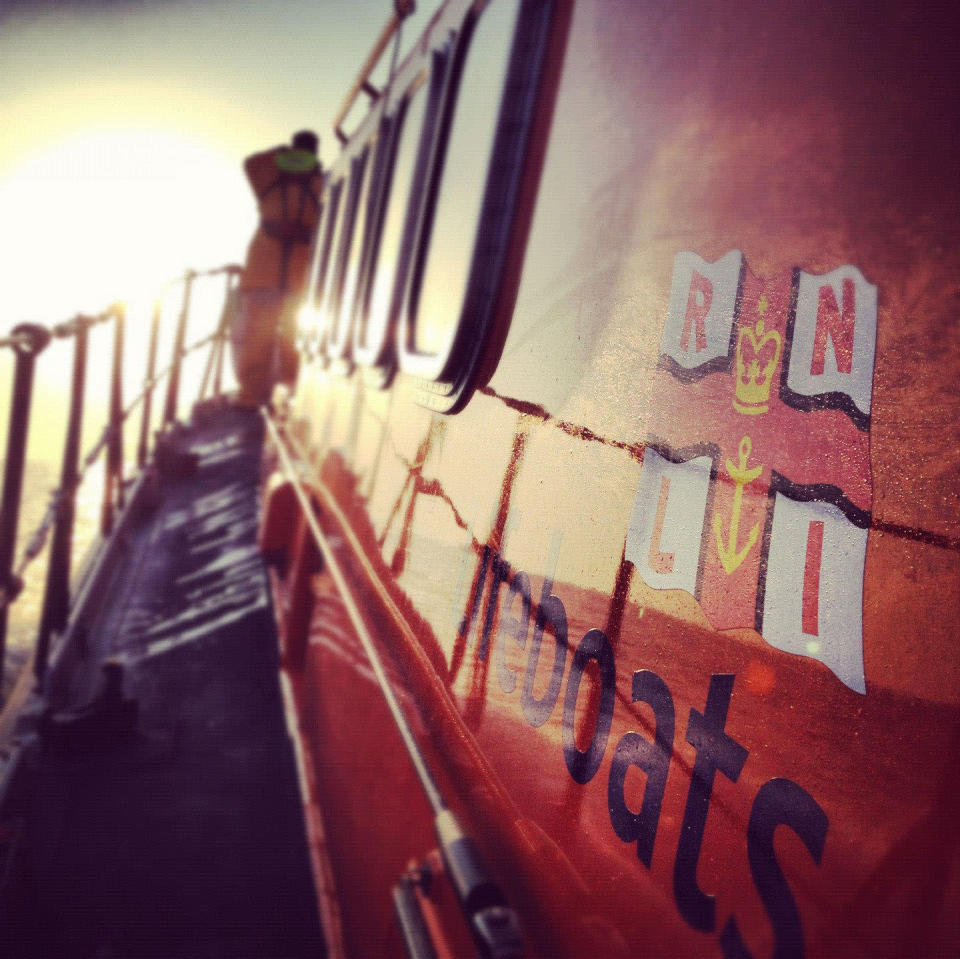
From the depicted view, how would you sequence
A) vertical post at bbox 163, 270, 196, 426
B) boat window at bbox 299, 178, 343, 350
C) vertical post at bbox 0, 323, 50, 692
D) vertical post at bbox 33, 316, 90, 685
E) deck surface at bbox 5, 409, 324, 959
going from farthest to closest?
vertical post at bbox 163, 270, 196, 426, boat window at bbox 299, 178, 343, 350, vertical post at bbox 33, 316, 90, 685, vertical post at bbox 0, 323, 50, 692, deck surface at bbox 5, 409, 324, 959

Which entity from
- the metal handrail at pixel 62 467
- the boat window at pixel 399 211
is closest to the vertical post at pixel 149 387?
the metal handrail at pixel 62 467

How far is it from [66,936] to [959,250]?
2.28 meters

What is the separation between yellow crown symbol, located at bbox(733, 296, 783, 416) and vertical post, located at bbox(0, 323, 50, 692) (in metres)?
2.17

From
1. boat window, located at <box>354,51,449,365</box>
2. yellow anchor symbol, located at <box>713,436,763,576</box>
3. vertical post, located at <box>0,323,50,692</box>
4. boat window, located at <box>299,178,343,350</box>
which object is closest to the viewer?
yellow anchor symbol, located at <box>713,436,763,576</box>

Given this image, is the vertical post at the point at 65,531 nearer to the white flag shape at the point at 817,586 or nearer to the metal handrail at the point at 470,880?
the metal handrail at the point at 470,880

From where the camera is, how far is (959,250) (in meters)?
0.47

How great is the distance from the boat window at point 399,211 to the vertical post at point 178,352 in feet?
14.0

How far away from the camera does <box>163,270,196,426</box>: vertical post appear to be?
5832 mm

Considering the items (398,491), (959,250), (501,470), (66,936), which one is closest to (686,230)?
(959,250)

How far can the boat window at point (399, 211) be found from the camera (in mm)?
1628

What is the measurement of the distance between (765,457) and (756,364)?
8 centimetres

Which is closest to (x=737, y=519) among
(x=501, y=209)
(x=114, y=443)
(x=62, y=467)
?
(x=501, y=209)

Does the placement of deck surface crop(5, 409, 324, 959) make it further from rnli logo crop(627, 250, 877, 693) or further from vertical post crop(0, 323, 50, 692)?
rnli logo crop(627, 250, 877, 693)

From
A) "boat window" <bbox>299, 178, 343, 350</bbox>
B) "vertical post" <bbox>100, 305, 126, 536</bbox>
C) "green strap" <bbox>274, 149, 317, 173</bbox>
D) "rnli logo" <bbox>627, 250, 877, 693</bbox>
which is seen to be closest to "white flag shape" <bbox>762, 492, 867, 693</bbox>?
"rnli logo" <bbox>627, 250, 877, 693</bbox>
